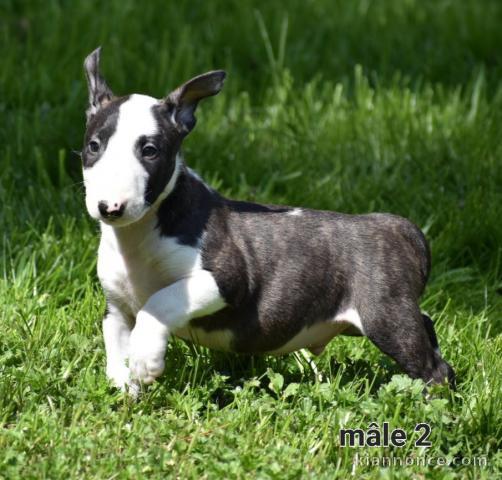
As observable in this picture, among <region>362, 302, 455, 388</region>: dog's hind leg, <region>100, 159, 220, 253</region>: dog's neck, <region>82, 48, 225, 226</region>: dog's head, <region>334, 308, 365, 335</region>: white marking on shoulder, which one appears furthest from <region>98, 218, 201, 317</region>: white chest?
<region>362, 302, 455, 388</region>: dog's hind leg

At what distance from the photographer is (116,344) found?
177 inches

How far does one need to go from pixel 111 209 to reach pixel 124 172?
0.16 metres

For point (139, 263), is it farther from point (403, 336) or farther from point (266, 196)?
point (266, 196)

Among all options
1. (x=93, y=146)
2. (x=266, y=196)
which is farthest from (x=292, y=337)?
(x=266, y=196)

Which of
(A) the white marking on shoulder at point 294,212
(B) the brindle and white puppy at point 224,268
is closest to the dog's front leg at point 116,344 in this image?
(B) the brindle and white puppy at point 224,268

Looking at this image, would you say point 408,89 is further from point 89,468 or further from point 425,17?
point 89,468

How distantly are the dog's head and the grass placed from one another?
2.63 ft

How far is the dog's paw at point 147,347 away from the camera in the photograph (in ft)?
13.7

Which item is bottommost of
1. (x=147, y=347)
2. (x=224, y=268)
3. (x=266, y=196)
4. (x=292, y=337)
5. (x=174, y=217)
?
(x=266, y=196)

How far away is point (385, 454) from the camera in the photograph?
416 centimetres

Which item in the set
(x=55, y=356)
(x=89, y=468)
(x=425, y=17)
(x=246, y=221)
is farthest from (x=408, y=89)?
(x=89, y=468)

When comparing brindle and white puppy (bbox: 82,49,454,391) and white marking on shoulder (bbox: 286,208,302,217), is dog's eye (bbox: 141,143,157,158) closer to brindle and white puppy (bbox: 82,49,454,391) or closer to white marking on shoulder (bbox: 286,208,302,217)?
brindle and white puppy (bbox: 82,49,454,391)

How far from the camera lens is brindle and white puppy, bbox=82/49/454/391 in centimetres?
421

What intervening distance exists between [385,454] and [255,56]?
14.1 feet
